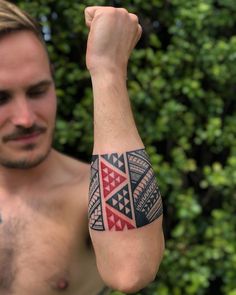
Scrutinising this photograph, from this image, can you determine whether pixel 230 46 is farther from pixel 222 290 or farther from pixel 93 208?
pixel 93 208

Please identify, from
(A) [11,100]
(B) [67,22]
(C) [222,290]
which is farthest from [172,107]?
(A) [11,100]

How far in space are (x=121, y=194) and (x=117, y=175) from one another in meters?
0.05

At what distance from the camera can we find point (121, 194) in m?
1.42

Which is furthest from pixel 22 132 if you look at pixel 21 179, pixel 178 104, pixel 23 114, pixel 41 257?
pixel 178 104

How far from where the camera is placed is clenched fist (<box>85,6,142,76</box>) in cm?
143

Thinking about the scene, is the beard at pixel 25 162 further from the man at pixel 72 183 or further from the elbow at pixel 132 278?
the elbow at pixel 132 278

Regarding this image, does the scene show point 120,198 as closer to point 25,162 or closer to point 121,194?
point 121,194

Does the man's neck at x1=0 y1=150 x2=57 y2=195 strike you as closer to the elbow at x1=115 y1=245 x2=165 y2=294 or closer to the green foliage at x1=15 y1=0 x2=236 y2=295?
the elbow at x1=115 y1=245 x2=165 y2=294

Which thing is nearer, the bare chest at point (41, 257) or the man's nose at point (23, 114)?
the man's nose at point (23, 114)

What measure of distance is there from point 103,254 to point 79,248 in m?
0.40

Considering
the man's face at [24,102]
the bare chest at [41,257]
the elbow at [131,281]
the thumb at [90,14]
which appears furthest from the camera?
the bare chest at [41,257]

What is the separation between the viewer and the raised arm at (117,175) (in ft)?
4.52

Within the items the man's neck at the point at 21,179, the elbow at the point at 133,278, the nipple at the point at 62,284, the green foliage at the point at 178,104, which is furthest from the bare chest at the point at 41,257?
the green foliage at the point at 178,104

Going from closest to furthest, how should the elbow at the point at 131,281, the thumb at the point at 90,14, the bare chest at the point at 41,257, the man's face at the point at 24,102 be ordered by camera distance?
the elbow at the point at 131,281, the thumb at the point at 90,14, the man's face at the point at 24,102, the bare chest at the point at 41,257
